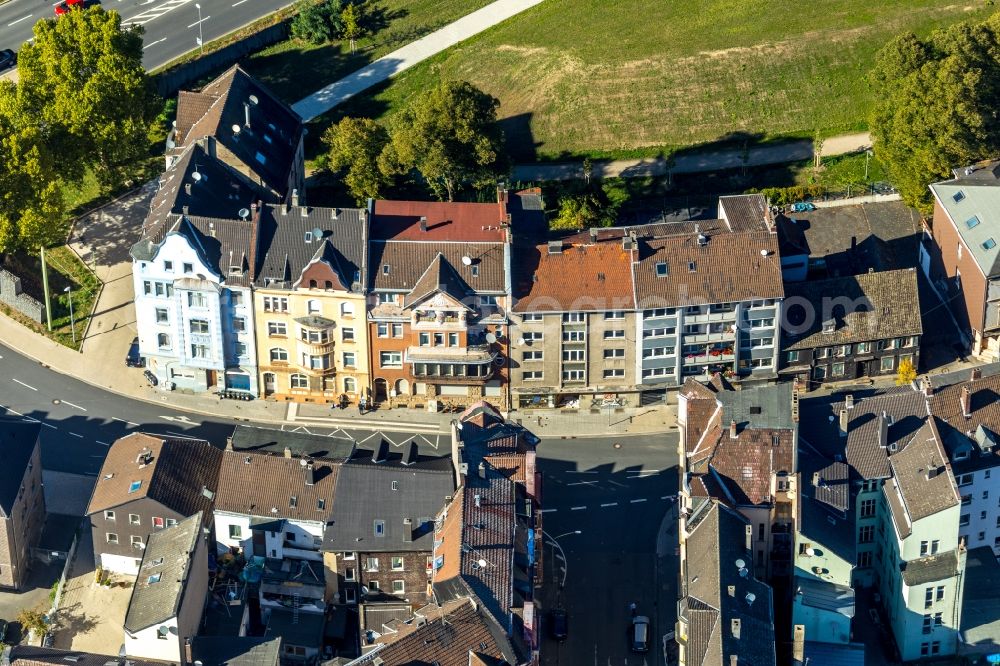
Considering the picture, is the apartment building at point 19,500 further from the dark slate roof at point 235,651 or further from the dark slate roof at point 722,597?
the dark slate roof at point 722,597

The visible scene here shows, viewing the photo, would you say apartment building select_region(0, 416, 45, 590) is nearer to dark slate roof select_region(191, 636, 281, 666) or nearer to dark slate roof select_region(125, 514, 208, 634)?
dark slate roof select_region(125, 514, 208, 634)

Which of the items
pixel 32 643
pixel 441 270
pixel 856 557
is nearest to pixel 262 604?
pixel 32 643

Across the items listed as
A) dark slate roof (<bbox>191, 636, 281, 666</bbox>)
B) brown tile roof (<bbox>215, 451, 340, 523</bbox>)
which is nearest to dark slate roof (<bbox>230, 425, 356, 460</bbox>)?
brown tile roof (<bbox>215, 451, 340, 523</bbox>)

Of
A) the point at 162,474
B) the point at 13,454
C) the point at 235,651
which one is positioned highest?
the point at 13,454

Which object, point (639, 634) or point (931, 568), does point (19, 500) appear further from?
point (931, 568)

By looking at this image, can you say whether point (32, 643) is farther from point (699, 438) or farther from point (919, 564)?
point (919, 564)

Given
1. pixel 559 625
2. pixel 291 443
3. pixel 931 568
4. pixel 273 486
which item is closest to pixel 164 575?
pixel 273 486
